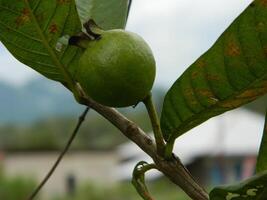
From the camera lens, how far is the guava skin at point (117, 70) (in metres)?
0.62

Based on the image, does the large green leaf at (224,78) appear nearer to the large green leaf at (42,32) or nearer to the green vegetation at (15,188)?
the large green leaf at (42,32)

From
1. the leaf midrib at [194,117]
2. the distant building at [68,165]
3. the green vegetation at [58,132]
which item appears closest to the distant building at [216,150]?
the distant building at [68,165]

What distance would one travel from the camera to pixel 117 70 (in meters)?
0.62

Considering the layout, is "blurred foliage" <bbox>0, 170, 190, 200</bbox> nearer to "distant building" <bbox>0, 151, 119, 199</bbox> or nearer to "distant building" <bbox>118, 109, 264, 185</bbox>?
"distant building" <bbox>118, 109, 264, 185</bbox>

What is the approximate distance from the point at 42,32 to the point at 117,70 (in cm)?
13

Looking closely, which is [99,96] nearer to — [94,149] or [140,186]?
[140,186]

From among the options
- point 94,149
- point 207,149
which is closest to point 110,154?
point 94,149

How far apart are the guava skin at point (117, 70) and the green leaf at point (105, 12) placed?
17 centimetres

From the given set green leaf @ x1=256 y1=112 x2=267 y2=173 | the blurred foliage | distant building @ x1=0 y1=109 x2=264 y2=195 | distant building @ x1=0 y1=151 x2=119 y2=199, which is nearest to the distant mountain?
distant building @ x1=0 y1=151 x2=119 y2=199

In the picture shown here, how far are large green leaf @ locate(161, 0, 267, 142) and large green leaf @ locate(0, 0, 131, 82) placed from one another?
0.11 metres

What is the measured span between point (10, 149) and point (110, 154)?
10.5 ft

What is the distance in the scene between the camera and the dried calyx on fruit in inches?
24.4

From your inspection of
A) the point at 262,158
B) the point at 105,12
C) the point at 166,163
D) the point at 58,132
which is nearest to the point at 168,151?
the point at 166,163

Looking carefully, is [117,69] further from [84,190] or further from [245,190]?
[84,190]
